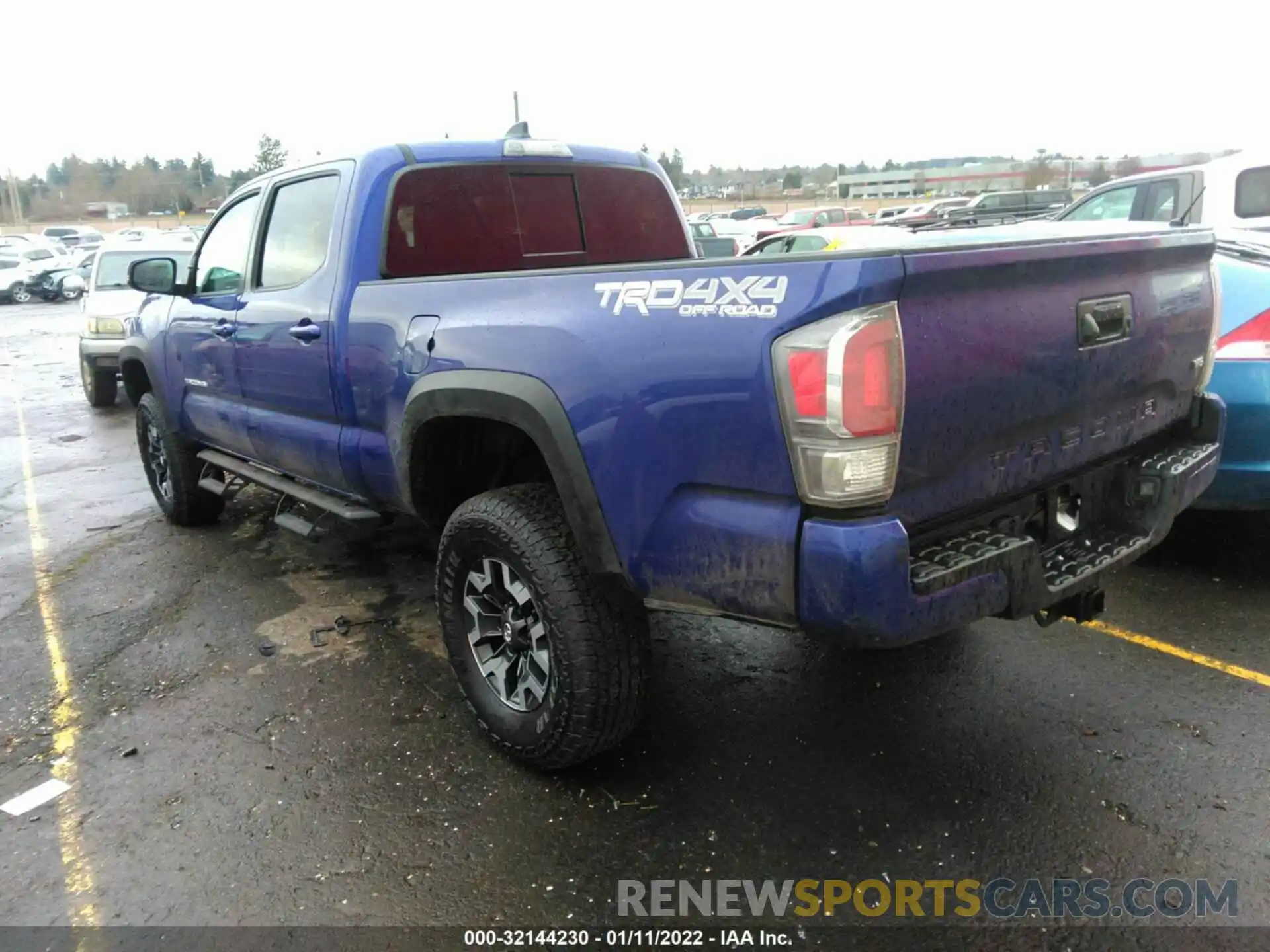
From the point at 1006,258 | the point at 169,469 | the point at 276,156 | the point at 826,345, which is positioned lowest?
the point at 169,469

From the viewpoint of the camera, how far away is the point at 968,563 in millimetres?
2268

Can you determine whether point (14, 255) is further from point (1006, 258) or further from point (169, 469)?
point (1006, 258)

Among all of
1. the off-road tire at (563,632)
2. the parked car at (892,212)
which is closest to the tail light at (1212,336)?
the off-road tire at (563,632)

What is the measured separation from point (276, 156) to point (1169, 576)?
73.2 metres

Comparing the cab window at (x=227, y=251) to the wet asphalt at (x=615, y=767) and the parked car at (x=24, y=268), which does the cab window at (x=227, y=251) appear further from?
the parked car at (x=24, y=268)

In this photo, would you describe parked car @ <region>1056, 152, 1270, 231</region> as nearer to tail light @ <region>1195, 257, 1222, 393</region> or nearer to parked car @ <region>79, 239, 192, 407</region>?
tail light @ <region>1195, 257, 1222, 393</region>

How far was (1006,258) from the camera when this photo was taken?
2.29 meters

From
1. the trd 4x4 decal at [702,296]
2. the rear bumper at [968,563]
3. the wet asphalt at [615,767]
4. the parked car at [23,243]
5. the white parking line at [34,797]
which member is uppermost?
the parked car at [23,243]

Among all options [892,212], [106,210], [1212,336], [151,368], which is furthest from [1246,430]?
[106,210]

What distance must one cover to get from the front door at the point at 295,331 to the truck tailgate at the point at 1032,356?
232 centimetres

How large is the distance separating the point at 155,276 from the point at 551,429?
138 inches

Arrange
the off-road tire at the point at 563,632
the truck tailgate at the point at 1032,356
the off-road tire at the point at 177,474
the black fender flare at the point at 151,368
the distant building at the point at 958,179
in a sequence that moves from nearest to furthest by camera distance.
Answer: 1. the truck tailgate at the point at 1032,356
2. the off-road tire at the point at 563,632
3. the black fender flare at the point at 151,368
4. the off-road tire at the point at 177,474
5. the distant building at the point at 958,179

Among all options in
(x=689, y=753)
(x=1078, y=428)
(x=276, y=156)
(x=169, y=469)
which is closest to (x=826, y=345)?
(x=1078, y=428)

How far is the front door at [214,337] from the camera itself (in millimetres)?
4602
